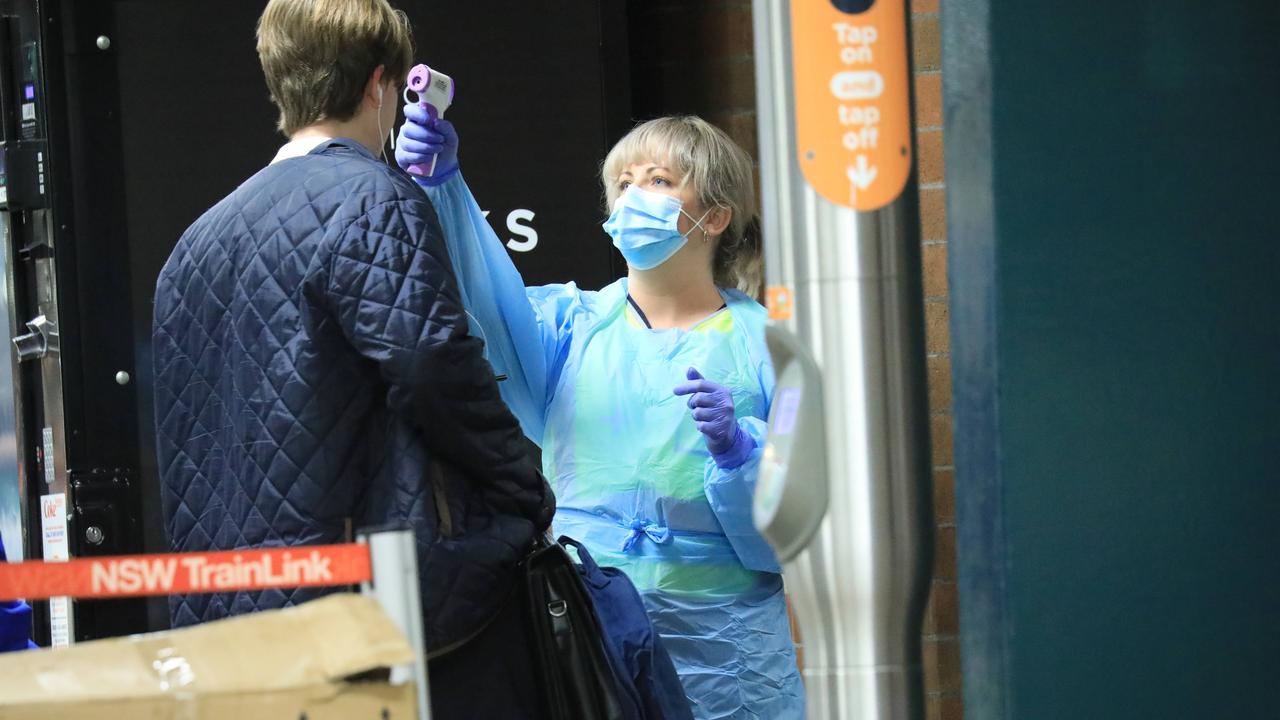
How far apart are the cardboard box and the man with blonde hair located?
0.56 meters

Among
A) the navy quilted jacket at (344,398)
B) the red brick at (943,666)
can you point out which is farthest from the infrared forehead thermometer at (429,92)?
the red brick at (943,666)

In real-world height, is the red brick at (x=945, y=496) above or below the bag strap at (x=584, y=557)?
below

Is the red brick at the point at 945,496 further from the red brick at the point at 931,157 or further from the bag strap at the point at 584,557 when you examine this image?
the bag strap at the point at 584,557

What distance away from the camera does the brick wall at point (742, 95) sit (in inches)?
131

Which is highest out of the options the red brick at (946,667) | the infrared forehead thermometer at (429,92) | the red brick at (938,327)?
the infrared forehead thermometer at (429,92)

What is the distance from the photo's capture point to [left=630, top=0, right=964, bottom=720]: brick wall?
131 inches

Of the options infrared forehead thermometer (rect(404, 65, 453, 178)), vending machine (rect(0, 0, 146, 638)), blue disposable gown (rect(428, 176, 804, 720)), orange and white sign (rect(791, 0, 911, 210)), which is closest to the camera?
orange and white sign (rect(791, 0, 911, 210))

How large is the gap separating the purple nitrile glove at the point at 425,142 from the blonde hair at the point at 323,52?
0.70ft

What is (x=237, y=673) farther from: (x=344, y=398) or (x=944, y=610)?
(x=944, y=610)

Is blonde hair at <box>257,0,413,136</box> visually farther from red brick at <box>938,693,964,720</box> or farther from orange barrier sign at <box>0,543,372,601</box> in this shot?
red brick at <box>938,693,964,720</box>

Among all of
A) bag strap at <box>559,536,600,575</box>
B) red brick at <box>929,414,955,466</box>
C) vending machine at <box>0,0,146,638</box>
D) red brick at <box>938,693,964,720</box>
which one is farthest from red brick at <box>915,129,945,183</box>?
vending machine at <box>0,0,146,638</box>

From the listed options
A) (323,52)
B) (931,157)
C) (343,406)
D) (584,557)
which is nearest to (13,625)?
(343,406)

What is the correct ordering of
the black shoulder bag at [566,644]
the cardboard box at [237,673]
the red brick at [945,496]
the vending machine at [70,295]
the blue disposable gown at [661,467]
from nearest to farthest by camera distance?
the cardboard box at [237,673] < the black shoulder bag at [566,644] < the blue disposable gown at [661,467] < the vending machine at [70,295] < the red brick at [945,496]

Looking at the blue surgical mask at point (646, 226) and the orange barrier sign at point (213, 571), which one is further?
the blue surgical mask at point (646, 226)
